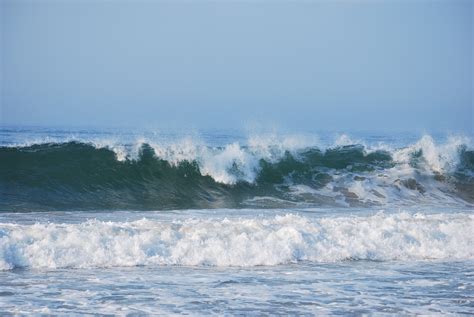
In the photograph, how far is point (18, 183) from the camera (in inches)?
641

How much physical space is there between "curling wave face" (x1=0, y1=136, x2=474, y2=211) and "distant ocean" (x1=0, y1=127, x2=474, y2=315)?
6 cm

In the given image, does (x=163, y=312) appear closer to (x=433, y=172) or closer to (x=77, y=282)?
(x=77, y=282)

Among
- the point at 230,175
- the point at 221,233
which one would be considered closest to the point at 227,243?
the point at 221,233

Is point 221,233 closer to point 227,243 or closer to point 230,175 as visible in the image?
point 227,243

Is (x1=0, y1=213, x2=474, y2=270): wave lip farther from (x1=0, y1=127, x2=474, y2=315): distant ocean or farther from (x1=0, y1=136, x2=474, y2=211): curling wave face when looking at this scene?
(x1=0, y1=136, x2=474, y2=211): curling wave face

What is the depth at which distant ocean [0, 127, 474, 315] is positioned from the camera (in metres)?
7.51

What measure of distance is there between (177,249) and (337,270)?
2.37 m

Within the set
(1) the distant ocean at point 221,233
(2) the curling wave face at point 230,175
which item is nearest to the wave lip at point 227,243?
(1) the distant ocean at point 221,233

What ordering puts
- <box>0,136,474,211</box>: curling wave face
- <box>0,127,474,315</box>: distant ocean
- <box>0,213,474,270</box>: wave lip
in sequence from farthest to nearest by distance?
<box>0,136,474,211</box>: curling wave face → <box>0,213,474,270</box>: wave lip → <box>0,127,474,315</box>: distant ocean

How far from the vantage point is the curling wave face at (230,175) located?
16.1 meters

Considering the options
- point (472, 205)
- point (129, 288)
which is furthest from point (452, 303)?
point (472, 205)

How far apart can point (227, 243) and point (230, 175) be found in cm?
880

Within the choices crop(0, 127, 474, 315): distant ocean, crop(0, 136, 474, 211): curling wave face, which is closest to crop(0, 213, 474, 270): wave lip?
crop(0, 127, 474, 315): distant ocean

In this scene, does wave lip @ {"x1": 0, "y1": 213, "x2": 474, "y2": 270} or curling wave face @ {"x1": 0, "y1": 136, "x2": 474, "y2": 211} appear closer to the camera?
wave lip @ {"x1": 0, "y1": 213, "x2": 474, "y2": 270}
